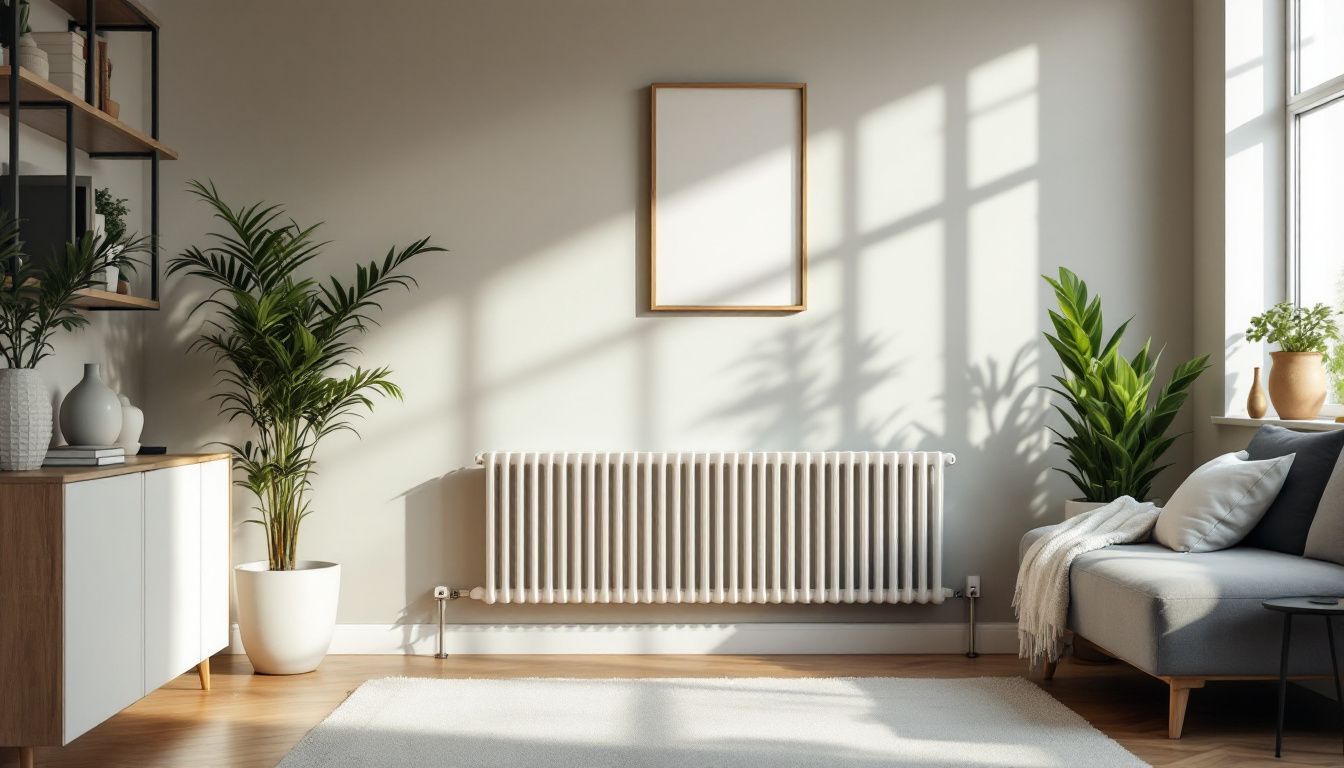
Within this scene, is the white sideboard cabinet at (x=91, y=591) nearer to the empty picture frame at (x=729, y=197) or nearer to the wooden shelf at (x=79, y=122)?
the wooden shelf at (x=79, y=122)

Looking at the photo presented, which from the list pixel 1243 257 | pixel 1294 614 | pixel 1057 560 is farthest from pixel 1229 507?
pixel 1243 257

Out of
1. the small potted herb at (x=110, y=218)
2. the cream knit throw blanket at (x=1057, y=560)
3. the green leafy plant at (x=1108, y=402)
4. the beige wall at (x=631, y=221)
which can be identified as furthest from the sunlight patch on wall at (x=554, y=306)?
the cream knit throw blanket at (x=1057, y=560)

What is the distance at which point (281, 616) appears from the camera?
386 cm

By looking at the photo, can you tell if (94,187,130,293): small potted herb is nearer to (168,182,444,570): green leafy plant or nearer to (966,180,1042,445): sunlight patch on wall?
(168,182,444,570): green leafy plant

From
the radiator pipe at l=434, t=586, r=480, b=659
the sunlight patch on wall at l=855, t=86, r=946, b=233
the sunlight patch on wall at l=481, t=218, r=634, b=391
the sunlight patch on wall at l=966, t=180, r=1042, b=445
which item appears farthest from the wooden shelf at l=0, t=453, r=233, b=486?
the sunlight patch on wall at l=966, t=180, r=1042, b=445

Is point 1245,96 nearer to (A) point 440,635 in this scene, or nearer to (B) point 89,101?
(A) point 440,635

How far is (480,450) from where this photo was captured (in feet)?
14.1

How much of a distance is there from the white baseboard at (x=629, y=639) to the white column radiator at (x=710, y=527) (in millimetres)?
166

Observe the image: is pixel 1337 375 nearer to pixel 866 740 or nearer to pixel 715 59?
pixel 866 740

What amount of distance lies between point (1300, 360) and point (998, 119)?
1397 mm

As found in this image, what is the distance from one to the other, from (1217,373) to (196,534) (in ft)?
12.1

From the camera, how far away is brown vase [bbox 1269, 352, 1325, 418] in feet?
12.4

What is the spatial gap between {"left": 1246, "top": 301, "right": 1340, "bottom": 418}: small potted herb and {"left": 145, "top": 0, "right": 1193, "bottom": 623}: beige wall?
2.19ft

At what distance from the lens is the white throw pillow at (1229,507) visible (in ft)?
11.2
